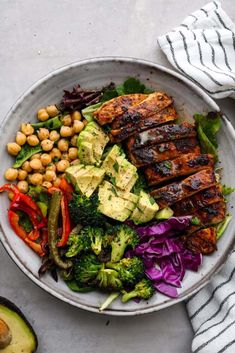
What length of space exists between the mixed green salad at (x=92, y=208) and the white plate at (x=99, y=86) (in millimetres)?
69

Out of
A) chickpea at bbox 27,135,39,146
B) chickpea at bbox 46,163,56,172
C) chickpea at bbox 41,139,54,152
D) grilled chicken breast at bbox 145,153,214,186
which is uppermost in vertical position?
chickpea at bbox 27,135,39,146

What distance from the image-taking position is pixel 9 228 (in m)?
5.14

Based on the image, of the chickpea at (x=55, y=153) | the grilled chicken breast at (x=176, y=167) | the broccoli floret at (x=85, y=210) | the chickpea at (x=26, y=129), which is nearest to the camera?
the broccoli floret at (x=85, y=210)

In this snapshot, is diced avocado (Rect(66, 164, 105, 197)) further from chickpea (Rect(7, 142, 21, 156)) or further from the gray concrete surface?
the gray concrete surface

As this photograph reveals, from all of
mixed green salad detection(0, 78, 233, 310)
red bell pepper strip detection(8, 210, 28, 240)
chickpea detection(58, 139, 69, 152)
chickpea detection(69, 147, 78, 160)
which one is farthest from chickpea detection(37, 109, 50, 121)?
red bell pepper strip detection(8, 210, 28, 240)

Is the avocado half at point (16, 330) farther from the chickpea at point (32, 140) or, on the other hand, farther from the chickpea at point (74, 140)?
the chickpea at point (74, 140)

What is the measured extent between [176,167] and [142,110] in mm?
583

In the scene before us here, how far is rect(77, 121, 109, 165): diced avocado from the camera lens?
508 centimetres

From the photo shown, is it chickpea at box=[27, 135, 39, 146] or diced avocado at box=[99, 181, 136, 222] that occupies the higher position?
chickpea at box=[27, 135, 39, 146]

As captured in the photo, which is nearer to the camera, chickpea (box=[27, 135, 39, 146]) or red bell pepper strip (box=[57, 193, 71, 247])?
red bell pepper strip (box=[57, 193, 71, 247])

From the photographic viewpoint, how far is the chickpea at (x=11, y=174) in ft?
16.9

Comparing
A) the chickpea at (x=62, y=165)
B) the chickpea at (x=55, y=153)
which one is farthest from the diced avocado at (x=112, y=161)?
the chickpea at (x=55, y=153)

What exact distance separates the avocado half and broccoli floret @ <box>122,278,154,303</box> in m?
0.88

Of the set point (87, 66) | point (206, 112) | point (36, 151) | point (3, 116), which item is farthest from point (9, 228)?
point (206, 112)
